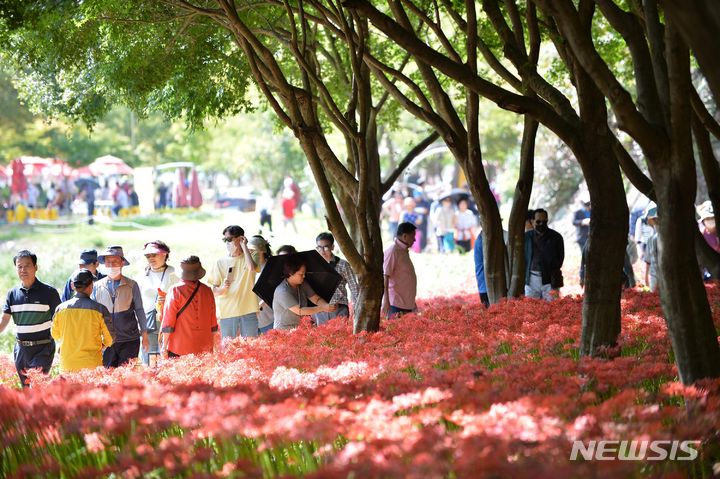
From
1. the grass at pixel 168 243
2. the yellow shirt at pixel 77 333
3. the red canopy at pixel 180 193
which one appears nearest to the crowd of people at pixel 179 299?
the yellow shirt at pixel 77 333

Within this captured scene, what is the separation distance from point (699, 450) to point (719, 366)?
156 cm

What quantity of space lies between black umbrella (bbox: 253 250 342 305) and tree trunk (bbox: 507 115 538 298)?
2.73 meters

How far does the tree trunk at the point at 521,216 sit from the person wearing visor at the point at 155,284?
464 cm

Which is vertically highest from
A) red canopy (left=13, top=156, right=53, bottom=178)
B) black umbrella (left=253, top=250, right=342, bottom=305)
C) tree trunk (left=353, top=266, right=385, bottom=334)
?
red canopy (left=13, top=156, right=53, bottom=178)

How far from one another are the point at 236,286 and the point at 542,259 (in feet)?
15.6

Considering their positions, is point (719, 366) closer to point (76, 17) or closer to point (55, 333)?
point (55, 333)

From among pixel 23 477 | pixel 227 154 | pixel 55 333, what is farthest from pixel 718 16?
pixel 227 154

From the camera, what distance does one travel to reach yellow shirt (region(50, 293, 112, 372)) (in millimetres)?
10828

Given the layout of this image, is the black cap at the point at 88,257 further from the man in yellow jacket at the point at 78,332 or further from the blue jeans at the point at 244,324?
the man in yellow jacket at the point at 78,332

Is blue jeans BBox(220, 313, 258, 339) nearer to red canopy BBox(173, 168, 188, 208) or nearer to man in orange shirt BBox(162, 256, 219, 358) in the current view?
man in orange shirt BBox(162, 256, 219, 358)

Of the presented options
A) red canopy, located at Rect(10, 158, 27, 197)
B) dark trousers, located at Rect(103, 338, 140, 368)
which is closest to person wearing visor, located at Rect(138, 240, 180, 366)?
dark trousers, located at Rect(103, 338, 140, 368)

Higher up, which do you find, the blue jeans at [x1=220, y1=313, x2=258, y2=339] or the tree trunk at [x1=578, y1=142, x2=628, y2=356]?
the tree trunk at [x1=578, y1=142, x2=628, y2=356]

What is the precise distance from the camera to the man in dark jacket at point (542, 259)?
15.2 metres

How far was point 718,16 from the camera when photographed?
4.82 m
